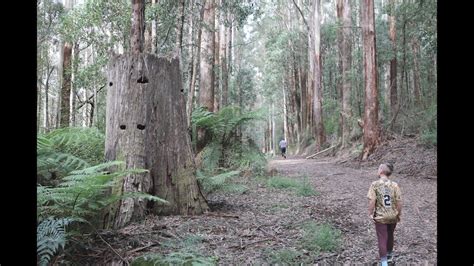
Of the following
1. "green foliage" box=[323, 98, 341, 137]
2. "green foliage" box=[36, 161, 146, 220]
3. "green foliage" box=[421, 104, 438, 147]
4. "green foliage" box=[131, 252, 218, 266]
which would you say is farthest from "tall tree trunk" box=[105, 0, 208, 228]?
"green foliage" box=[323, 98, 341, 137]

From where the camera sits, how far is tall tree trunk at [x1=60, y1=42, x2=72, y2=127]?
11344 mm

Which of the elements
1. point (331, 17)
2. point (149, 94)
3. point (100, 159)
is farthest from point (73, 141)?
point (331, 17)

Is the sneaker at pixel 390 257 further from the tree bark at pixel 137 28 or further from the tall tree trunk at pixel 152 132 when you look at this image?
the tree bark at pixel 137 28

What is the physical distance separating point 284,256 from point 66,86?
10569 mm

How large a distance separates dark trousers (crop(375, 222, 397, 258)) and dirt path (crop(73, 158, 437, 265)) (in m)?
0.25

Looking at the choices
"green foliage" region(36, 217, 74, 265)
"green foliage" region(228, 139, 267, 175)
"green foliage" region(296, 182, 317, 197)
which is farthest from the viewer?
"green foliage" region(228, 139, 267, 175)

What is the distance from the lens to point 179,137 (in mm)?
4609

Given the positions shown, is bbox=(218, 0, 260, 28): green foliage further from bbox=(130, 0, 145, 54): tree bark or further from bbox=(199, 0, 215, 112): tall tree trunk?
bbox=(130, 0, 145, 54): tree bark

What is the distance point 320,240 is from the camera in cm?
371

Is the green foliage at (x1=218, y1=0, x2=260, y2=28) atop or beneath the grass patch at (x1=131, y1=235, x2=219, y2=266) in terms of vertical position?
atop
